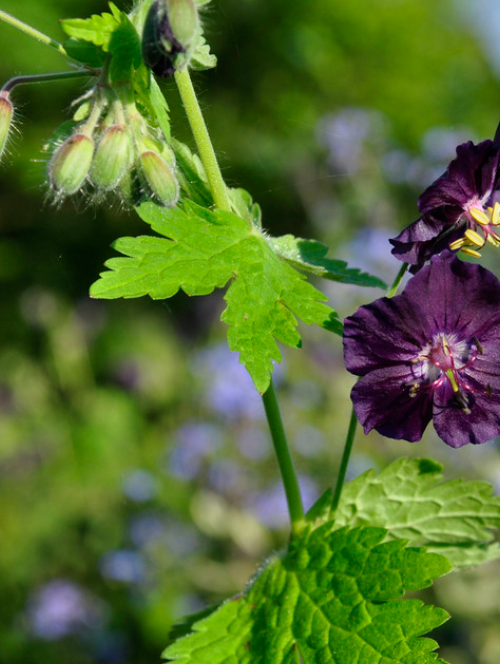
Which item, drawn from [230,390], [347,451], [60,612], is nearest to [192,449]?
[230,390]

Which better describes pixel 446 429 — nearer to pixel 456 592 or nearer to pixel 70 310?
pixel 456 592

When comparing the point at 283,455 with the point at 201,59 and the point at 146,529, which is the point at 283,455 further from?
the point at 146,529

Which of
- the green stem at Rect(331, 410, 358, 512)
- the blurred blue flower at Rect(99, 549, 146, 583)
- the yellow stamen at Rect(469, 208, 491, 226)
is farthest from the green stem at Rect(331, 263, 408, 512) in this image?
the blurred blue flower at Rect(99, 549, 146, 583)

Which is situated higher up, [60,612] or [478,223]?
[60,612]

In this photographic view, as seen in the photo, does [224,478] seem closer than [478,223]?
No

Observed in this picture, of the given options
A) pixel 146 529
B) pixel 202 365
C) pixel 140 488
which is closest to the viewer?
pixel 146 529

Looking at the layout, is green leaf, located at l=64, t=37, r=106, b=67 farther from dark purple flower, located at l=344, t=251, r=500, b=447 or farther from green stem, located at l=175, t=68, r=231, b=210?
dark purple flower, located at l=344, t=251, r=500, b=447

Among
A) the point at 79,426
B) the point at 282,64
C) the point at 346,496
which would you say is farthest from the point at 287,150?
the point at 346,496
